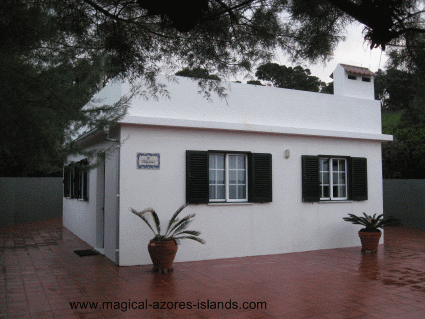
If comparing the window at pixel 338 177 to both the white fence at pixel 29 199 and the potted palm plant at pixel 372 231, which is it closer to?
the potted palm plant at pixel 372 231

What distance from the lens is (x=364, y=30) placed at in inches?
154

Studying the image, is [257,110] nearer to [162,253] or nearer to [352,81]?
[352,81]

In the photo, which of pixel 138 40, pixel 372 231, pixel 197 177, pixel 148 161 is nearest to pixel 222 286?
pixel 197 177

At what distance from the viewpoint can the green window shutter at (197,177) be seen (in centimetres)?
870

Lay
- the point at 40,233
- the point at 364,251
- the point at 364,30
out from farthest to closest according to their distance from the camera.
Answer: the point at 40,233 → the point at 364,251 → the point at 364,30

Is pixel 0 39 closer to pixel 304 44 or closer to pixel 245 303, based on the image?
pixel 304 44

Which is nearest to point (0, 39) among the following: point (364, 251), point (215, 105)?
point (215, 105)

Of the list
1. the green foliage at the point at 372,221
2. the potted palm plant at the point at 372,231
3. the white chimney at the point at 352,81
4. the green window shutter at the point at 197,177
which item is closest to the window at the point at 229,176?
the green window shutter at the point at 197,177

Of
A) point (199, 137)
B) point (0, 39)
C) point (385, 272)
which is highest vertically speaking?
point (0, 39)

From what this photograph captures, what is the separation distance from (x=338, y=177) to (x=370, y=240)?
1.82m

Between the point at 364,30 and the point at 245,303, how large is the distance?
3.87m

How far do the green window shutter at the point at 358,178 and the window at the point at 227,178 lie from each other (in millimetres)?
3113

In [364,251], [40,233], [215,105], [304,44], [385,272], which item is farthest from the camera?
[40,233]

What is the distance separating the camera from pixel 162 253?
755cm
